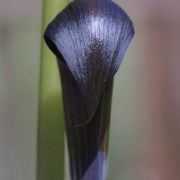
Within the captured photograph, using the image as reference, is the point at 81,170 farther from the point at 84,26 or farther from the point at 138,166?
the point at 138,166

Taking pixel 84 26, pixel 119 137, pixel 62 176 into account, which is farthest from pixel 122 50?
pixel 119 137

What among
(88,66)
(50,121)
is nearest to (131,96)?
(50,121)

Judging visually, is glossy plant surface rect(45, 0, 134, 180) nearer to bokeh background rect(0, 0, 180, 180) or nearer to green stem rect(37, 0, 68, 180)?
green stem rect(37, 0, 68, 180)

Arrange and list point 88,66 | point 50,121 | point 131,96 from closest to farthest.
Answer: point 88,66 < point 50,121 < point 131,96

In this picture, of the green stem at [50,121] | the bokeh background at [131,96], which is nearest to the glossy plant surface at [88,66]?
the green stem at [50,121]

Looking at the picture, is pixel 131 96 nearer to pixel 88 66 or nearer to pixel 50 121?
pixel 50 121
